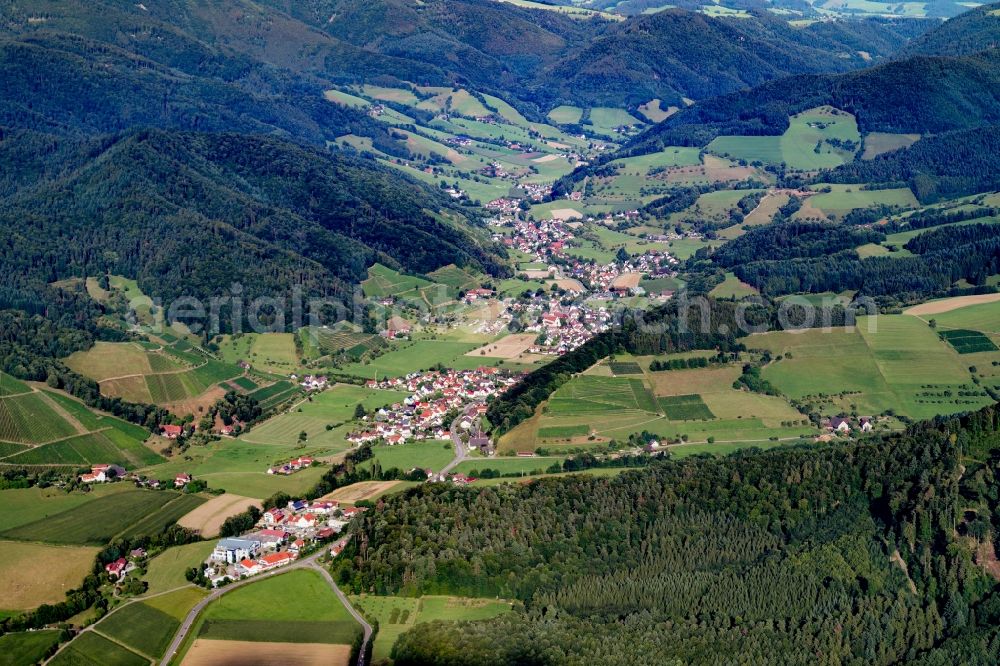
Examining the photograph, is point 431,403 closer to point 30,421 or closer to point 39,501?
point 30,421

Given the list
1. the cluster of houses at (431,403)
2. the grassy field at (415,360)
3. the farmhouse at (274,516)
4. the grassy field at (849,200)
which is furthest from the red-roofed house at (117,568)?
the grassy field at (849,200)

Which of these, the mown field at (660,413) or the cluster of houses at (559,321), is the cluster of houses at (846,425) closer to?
the mown field at (660,413)

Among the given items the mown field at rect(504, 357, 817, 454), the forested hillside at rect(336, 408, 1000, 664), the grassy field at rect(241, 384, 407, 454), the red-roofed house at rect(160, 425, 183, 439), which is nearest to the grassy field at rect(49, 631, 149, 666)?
the forested hillside at rect(336, 408, 1000, 664)

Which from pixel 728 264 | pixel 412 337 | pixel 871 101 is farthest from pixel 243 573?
pixel 871 101

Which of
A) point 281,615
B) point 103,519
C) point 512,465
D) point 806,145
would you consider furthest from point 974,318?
point 806,145

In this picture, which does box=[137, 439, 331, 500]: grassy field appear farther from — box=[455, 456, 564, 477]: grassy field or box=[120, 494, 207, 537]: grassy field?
box=[455, 456, 564, 477]: grassy field
